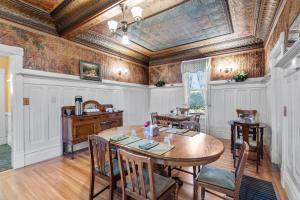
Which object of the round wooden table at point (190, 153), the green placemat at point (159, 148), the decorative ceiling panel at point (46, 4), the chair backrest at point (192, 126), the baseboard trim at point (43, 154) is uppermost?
the decorative ceiling panel at point (46, 4)

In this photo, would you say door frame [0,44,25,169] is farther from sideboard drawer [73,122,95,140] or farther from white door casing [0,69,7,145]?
white door casing [0,69,7,145]

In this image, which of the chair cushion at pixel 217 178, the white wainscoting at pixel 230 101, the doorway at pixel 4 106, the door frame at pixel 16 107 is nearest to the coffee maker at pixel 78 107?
the door frame at pixel 16 107

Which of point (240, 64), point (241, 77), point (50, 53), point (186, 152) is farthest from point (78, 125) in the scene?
point (240, 64)

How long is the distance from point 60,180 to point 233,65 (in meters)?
5.53

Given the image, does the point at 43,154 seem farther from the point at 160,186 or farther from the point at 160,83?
the point at 160,83

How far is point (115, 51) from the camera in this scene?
17.2 ft

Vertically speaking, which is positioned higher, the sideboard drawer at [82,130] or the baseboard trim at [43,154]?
the sideboard drawer at [82,130]

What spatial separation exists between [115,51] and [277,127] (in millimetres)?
4903

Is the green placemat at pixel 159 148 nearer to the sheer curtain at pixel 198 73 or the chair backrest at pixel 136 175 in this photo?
the chair backrest at pixel 136 175

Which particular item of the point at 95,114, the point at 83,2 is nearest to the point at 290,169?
the point at 95,114

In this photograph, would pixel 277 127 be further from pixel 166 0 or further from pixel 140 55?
pixel 140 55

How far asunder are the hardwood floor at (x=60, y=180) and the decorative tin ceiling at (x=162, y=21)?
2954 mm

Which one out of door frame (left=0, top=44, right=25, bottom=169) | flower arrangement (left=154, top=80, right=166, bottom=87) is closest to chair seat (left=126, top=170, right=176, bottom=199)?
door frame (left=0, top=44, right=25, bottom=169)

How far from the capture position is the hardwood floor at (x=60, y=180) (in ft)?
7.24
